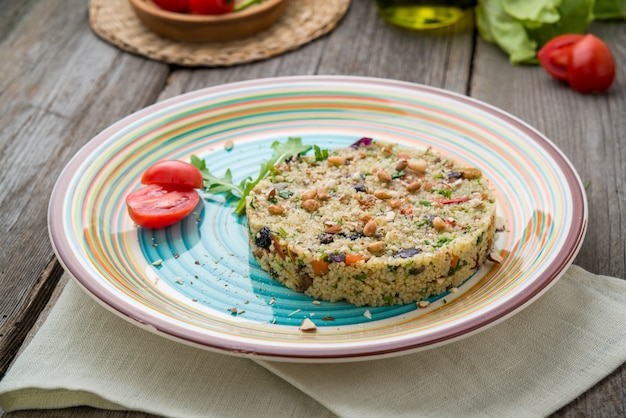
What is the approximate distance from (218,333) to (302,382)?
0.32m

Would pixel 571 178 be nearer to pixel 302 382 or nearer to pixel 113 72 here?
pixel 302 382

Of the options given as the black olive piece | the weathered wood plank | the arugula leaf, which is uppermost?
the black olive piece

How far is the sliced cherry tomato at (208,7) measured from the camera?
4645 mm

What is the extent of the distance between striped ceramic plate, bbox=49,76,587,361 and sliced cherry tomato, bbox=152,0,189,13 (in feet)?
3.88

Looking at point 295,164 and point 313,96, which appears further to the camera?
point 313,96

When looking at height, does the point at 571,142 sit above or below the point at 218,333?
below

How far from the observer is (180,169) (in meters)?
3.30

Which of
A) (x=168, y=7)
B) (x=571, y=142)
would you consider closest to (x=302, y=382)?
(x=571, y=142)

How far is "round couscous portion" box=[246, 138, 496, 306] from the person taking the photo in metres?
2.69

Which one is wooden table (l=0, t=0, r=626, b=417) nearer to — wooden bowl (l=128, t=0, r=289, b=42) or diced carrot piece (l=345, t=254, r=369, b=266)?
wooden bowl (l=128, t=0, r=289, b=42)

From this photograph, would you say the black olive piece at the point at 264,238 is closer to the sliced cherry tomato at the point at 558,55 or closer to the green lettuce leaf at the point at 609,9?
the sliced cherry tomato at the point at 558,55

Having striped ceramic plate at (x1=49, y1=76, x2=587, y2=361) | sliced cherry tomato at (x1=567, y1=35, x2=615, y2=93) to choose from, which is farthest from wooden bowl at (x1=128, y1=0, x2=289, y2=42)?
sliced cherry tomato at (x1=567, y1=35, x2=615, y2=93)

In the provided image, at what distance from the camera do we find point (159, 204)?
320 cm

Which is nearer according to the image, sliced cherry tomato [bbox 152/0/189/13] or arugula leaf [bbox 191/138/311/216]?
arugula leaf [bbox 191/138/311/216]
